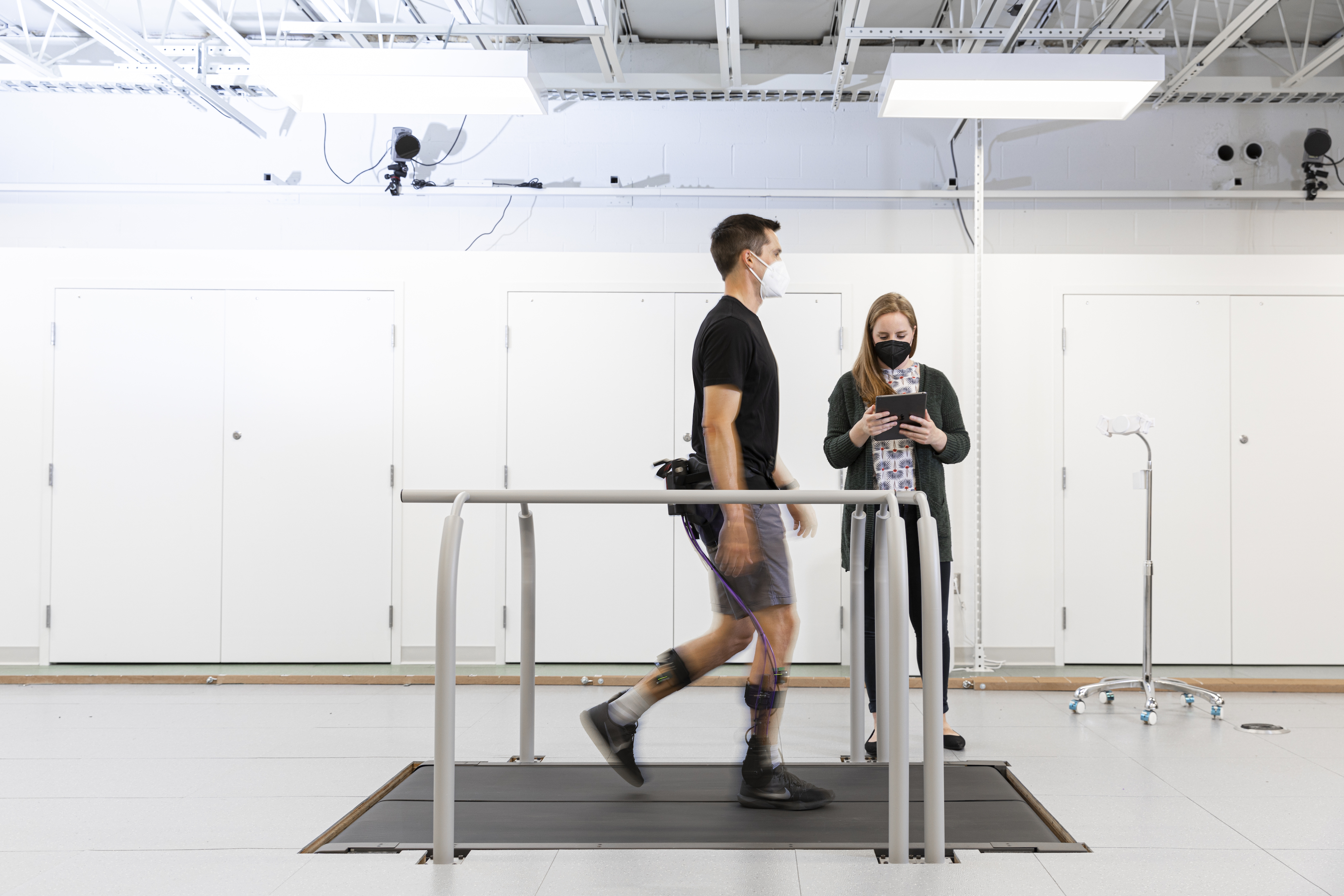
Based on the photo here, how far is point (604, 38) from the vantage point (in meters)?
4.16

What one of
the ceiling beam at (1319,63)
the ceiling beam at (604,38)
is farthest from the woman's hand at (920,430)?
the ceiling beam at (1319,63)

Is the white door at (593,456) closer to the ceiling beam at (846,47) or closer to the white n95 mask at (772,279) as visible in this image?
the ceiling beam at (846,47)

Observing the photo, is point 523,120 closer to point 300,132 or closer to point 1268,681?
point 300,132

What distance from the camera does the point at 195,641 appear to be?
A: 4309 mm

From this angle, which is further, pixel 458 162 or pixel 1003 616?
pixel 458 162

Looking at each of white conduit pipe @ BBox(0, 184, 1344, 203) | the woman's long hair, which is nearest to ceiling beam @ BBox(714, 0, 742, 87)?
white conduit pipe @ BBox(0, 184, 1344, 203)

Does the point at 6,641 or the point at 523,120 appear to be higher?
the point at 523,120

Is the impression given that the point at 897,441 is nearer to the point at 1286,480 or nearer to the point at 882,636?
the point at 882,636

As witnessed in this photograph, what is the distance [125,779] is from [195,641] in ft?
5.66

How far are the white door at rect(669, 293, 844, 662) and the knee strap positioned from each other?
6.34 feet

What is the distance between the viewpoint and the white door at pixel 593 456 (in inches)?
169

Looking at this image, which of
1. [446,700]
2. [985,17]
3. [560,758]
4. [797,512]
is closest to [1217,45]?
[985,17]

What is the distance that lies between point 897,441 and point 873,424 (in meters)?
0.13

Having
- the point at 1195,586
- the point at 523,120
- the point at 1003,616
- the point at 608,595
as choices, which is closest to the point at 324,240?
the point at 523,120
